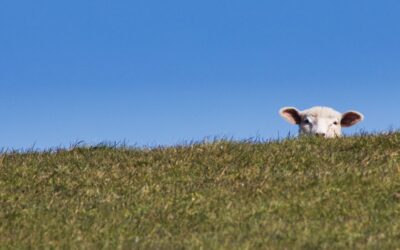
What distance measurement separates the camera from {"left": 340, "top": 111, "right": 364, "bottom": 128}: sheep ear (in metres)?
29.4

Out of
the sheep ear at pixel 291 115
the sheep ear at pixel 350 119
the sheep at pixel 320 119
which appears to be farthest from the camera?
the sheep ear at pixel 291 115

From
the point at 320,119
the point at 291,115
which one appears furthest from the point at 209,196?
the point at 291,115

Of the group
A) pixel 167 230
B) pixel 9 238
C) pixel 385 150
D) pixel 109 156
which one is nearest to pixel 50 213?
pixel 9 238

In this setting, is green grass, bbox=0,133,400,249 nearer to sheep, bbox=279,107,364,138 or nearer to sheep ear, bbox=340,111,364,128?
sheep, bbox=279,107,364,138

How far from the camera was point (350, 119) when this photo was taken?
29562mm

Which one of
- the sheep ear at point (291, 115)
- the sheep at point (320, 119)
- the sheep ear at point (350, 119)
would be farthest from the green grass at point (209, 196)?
the sheep ear at point (291, 115)

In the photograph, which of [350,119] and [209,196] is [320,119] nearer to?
[350,119]

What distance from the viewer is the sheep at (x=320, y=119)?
28.7 meters

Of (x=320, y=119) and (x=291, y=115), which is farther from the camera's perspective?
(x=291, y=115)

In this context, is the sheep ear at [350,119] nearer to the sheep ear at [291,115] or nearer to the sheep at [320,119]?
the sheep at [320,119]

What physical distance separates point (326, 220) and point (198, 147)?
657 cm

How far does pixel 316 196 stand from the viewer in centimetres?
1648

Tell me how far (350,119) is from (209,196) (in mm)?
13416

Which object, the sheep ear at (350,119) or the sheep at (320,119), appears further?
the sheep ear at (350,119)
